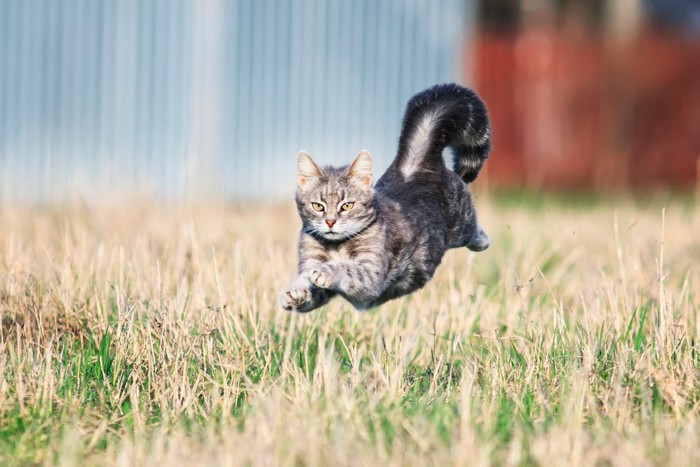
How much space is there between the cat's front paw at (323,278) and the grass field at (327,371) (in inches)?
10.5

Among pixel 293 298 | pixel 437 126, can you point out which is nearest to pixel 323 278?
pixel 293 298

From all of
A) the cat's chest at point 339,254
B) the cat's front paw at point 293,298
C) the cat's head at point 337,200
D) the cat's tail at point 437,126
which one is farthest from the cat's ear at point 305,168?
the cat's front paw at point 293,298

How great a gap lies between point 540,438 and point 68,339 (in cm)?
202

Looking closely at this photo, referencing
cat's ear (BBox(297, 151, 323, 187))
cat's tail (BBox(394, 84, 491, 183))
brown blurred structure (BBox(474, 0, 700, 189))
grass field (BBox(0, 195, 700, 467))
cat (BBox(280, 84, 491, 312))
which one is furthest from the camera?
brown blurred structure (BBox(474, 0, 700, 189))

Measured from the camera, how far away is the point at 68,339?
3842mm

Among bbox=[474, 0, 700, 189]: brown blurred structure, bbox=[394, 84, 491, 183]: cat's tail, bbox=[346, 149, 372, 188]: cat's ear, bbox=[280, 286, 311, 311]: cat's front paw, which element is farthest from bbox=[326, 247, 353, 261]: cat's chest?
bbox=[474, 0, 700, 189]: brown blurred structure

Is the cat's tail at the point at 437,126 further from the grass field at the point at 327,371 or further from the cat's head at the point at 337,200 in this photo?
the grass field at the point at 327,371

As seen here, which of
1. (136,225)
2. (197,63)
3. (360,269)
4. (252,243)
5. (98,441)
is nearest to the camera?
(98,441)

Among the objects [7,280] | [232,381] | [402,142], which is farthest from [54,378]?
[402,142]

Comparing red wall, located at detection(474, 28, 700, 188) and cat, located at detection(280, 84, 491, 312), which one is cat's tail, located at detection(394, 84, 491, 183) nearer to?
cat, located at detection(280, 84, 491, 312)

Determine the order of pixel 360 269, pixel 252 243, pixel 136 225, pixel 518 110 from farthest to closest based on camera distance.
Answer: pixel 518 110
pixel 136 225
pixel 252 243
pixel 360 269

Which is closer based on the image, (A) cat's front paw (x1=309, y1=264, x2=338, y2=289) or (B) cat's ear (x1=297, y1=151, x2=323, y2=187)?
(A) cat's front paw (x1=309, y1=264, x2=338, y2=289)

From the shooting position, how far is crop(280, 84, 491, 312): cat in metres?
3.27

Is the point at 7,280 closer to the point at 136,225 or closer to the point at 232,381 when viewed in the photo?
the point at 232,381
